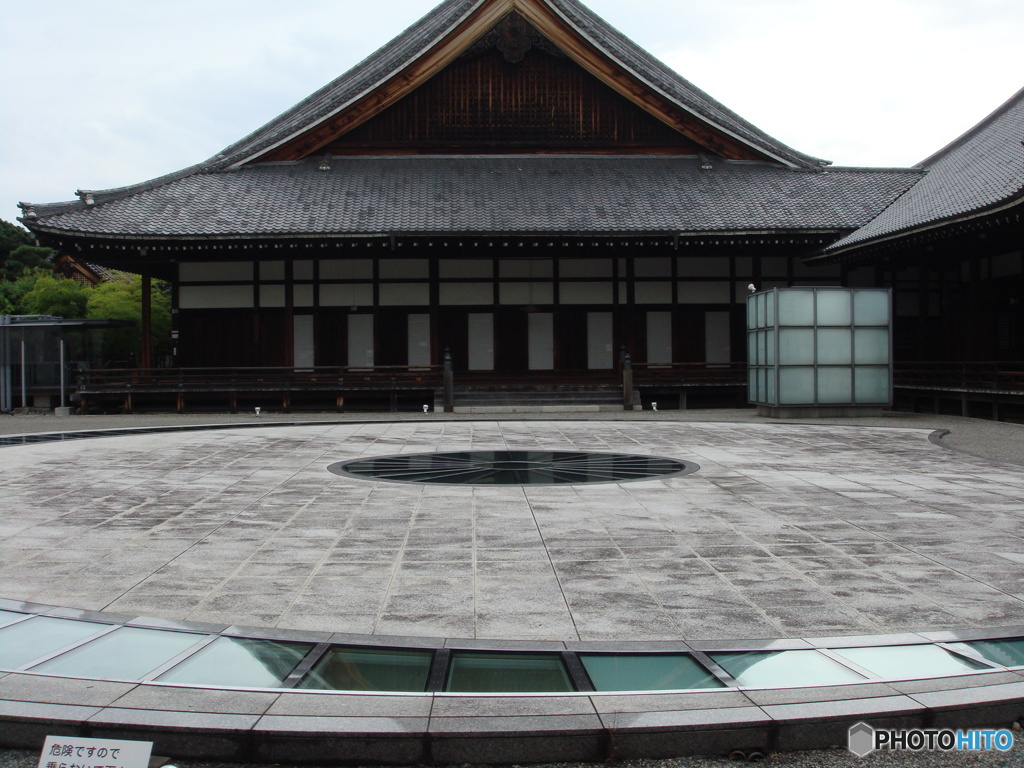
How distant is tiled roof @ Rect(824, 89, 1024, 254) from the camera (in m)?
18.6

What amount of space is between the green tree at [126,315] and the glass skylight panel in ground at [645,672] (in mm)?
29690

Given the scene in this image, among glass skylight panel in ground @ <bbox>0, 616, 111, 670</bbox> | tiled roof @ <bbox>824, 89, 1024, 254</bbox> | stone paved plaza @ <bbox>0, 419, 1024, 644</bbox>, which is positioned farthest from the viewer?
tiled roof @ <bbox>824, 89, 1024, 254</bbox>

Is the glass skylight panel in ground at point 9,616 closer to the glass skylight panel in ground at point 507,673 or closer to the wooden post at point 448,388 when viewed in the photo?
the glass skylight panel in ground at point 507,673

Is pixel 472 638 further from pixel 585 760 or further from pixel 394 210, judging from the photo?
pixel 394 210

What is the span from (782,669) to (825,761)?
2.12 feet

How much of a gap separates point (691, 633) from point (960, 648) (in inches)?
49.1

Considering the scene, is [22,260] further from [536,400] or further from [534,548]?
[534,548]

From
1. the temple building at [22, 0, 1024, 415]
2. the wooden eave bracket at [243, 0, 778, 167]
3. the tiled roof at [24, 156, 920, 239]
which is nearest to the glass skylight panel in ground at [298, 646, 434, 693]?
the temple building at [22, 0, 1024, 415]

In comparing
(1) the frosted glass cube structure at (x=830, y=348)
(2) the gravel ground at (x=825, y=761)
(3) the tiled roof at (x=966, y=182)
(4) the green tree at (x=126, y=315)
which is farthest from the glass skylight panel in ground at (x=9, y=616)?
(4) the green tree at (x=126, y=315)

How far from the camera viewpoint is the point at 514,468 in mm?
10734

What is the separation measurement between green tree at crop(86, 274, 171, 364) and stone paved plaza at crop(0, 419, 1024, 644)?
22.4 metres

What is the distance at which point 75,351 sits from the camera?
26.7 meters

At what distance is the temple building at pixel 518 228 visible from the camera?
74.7 feet

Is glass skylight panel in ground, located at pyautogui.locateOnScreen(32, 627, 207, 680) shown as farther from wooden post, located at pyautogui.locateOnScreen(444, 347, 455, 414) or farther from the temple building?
the temple building
